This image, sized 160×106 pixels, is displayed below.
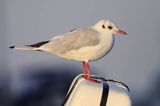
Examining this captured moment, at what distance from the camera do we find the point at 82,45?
2.84 feet

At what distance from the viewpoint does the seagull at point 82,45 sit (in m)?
0.84

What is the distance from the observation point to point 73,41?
85 centimetres

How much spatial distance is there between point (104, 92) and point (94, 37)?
9.8 inches

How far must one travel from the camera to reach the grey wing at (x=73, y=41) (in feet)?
2.74

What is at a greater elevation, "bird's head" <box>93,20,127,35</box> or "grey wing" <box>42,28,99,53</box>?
"bird's head" <box>93,20,127,35</box>

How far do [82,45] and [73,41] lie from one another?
0.08 ft

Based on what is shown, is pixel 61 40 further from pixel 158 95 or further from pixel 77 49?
pixel 158 95

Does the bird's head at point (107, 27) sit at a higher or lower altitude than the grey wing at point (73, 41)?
higher

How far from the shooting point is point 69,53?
860 mm

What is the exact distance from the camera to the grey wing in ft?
2.74

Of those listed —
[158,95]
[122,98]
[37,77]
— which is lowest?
[158,95]

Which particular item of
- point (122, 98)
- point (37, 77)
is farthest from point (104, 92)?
point (37, 77)

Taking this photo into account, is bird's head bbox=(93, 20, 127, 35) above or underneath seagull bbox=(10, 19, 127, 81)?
above

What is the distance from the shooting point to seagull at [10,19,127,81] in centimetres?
84
